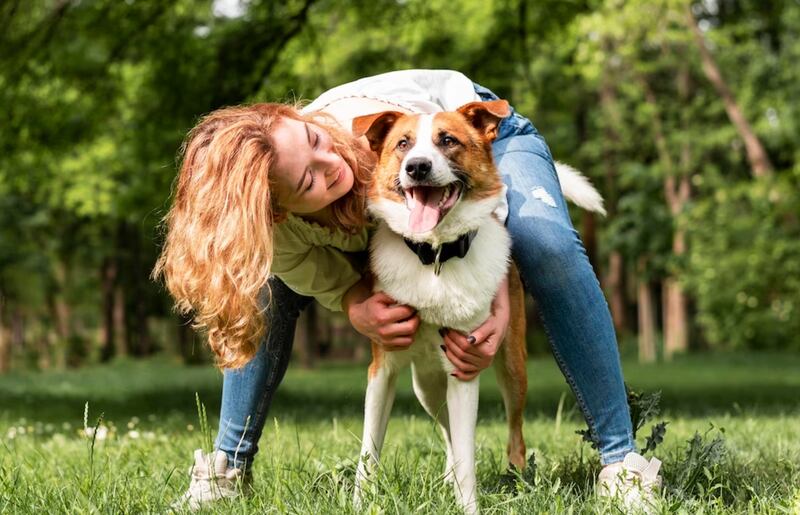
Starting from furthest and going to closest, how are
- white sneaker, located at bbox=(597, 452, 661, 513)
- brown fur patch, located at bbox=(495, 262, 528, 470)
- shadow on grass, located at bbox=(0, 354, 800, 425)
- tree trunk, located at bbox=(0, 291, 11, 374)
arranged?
tree trunk, located at bbox=(0, 291, 11, 374)
shadow on grass, located at bbox=(0, 354, 800, 425)
brown fur patch, located at bbox=(495, 262, 528, 470)
white sneaker, located at bbox=(597, 452, 661, 513)

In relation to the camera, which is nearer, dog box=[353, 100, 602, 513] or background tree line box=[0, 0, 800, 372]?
dog box=[353, 100, 602, 513]

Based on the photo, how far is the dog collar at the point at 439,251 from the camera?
3.05 meters

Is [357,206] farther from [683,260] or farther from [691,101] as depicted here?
[691,101]

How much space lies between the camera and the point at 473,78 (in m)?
11.6

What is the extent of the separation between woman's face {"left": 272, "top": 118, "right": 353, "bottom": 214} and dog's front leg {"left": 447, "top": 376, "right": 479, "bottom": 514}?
0.76m

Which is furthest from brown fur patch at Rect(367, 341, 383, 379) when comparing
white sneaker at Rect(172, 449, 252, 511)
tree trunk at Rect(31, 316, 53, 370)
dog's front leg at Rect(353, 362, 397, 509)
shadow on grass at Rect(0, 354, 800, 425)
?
tree trunk at Rect(31, 316, 53, 370)

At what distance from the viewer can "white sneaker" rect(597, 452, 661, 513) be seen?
2809 millimetres

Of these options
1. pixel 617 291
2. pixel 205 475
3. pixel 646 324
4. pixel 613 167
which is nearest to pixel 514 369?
pixel 205 475

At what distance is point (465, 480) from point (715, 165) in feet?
79.7

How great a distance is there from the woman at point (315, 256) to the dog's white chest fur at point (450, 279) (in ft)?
0.19

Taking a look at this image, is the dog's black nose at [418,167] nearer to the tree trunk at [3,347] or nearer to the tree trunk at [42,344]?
the tree trunk at [3,347]

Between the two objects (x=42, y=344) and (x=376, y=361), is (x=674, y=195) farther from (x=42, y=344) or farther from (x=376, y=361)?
(x=376, y=361)

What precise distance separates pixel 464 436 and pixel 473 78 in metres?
9.06

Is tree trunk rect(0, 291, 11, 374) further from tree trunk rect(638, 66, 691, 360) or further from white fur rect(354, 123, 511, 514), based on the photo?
white fur rect(354, 123, 511, 514)
